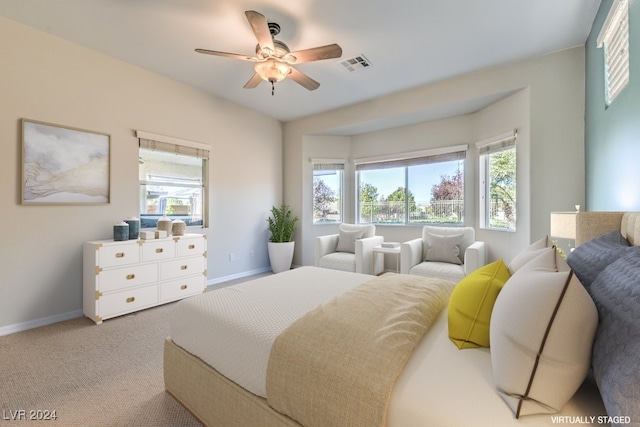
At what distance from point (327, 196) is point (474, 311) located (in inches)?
164

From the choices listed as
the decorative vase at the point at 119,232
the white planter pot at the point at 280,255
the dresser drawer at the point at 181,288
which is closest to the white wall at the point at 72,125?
the decorative vase at the point at 119,232

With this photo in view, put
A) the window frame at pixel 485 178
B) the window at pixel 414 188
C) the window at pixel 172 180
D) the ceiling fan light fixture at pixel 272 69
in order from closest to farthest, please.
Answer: the ceiling fan light fixture at pixel 272 69, the window at pixel 172 180, the window frame at pixel 485 178, the window at pixel 414 188

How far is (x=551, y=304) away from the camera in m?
0.73

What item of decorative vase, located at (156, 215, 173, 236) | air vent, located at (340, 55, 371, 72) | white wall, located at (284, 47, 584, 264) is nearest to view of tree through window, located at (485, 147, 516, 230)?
white wall, located at (284, 47, 584, 264)

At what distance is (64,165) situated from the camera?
2762mm

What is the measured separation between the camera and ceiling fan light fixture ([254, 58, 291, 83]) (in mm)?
2428

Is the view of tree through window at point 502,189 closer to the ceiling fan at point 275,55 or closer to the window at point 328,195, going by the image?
the window at point 328,195

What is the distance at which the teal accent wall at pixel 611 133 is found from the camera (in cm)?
166

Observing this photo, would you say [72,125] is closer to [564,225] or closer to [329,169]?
[329,169]

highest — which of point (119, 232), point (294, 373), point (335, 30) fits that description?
point (335, 30)

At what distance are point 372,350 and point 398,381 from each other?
126mm

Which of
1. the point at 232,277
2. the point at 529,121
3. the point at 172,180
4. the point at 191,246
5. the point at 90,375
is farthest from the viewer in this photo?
the point at 232,277

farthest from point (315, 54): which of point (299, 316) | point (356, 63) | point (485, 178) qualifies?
point (485, 178)

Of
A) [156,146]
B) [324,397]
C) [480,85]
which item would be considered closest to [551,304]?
[324,397]
